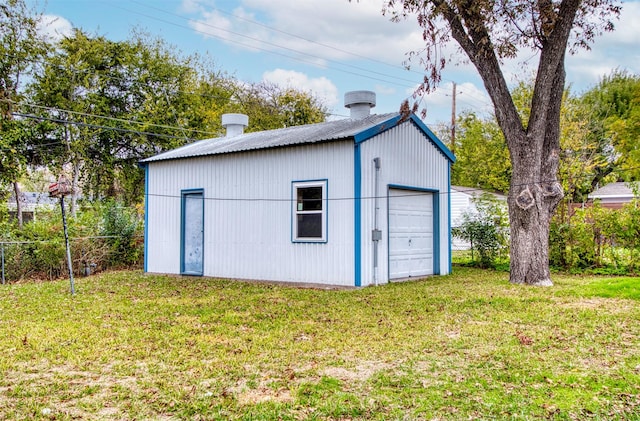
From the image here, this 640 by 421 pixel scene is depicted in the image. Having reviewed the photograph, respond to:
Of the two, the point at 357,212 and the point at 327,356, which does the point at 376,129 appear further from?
the point at 327,356

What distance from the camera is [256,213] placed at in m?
11.3

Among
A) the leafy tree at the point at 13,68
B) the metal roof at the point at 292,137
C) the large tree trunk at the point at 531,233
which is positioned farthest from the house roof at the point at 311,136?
the leafy tree at the point at 13,68

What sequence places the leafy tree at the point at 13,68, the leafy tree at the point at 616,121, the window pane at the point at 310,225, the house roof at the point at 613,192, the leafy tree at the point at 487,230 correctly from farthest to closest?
the house roof at the point at 613,192 → the leafy tree at the point at 616,121 → the leafy tree at the point at 13,68 → the leafy tree at the point at 487,230 → the window pane at the point at 310,225

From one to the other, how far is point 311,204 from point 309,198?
136 mm

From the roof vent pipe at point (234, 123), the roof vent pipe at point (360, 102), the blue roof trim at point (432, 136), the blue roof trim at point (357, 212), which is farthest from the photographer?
the roof vent pipe at point (234, 123)

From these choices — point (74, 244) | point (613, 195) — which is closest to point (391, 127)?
point (74, 244)

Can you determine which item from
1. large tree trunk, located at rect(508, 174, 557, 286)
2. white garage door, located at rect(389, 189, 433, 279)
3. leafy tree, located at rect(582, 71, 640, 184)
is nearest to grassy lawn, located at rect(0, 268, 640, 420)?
large tree trunk, located at rect(508, 174, 557, 286)

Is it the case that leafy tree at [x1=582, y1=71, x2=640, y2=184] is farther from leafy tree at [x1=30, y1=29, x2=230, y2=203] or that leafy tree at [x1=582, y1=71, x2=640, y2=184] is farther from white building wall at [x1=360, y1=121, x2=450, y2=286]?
leafy tree at [x1=30, y1=29, x2=230, y2=203]

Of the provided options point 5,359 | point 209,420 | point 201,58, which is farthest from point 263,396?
point 201,58

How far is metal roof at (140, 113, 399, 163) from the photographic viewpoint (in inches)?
407

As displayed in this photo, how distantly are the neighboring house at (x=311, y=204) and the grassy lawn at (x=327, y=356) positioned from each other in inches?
61.9

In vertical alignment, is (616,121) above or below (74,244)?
above

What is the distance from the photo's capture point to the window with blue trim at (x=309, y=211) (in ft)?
33.7

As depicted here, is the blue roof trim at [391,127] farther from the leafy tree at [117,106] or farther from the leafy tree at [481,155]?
the leafy tree at [481,155]
